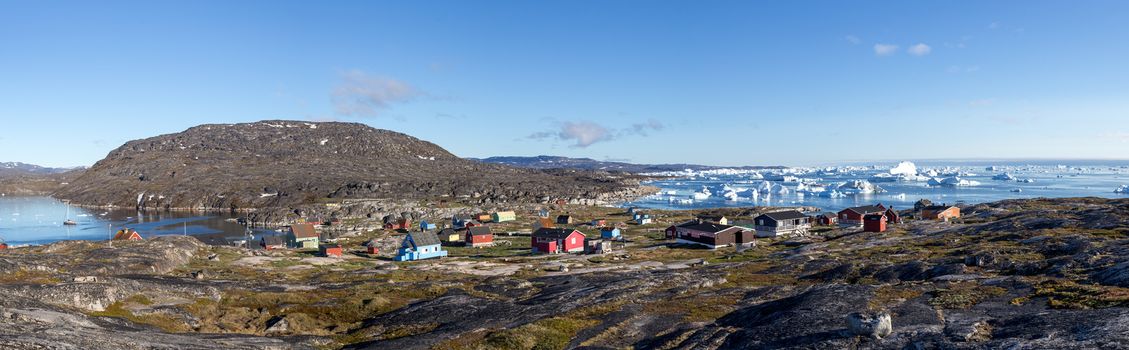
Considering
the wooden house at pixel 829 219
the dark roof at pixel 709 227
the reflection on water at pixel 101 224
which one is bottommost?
the reflection on water at pixel 101 224

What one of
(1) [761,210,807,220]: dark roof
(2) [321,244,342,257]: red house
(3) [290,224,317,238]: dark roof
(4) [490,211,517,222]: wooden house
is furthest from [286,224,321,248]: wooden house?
(1) [761,210,807,220]: dark roof

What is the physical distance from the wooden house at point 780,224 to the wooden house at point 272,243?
72884mm

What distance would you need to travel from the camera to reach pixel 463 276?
60.2m

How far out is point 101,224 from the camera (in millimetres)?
146125

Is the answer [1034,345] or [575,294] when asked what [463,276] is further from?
[1034,345]

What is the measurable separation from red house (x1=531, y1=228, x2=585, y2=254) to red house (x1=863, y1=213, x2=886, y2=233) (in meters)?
40.9

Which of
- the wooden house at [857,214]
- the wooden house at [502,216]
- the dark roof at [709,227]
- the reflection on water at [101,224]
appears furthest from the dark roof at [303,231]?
the wooden house at [857,214]

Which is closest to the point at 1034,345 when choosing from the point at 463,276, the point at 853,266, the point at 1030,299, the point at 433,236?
the point at 1030,299

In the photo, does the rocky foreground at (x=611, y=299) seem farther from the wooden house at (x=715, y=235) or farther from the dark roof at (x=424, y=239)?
the wooden house at (x=715, y=235)

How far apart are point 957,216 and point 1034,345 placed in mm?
90420

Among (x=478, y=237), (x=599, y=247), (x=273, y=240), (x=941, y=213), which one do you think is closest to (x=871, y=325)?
(x=599, y=247)

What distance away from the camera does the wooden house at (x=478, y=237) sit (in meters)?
90.1

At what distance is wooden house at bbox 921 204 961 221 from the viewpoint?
96.2m

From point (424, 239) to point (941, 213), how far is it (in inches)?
3191
